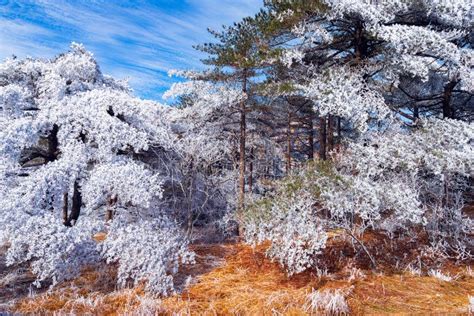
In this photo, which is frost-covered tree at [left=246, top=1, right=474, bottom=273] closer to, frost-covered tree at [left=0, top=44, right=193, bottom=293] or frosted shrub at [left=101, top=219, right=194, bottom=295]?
frosted shrub at [left=101, top=219, right=194, bottom=295]

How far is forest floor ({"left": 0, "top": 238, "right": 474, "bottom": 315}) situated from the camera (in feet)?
19.2

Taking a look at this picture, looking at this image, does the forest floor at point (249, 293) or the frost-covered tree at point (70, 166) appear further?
the frost-covered tree at point (70, 166)

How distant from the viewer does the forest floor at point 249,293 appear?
584 centimetres

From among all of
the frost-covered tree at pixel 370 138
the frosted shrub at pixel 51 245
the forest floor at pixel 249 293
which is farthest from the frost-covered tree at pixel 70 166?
the frost-covered tree at pixel 370 138

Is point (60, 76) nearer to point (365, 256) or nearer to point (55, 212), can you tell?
point (55, 212)

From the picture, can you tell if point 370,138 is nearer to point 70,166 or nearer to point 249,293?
point 249,293

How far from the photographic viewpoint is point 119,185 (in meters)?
6.89

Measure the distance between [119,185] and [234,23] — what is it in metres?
6.48

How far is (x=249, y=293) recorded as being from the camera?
6.67 meters

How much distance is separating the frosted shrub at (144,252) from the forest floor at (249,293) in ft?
0.99

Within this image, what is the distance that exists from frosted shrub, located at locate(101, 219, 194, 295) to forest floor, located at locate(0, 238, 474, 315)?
30cm

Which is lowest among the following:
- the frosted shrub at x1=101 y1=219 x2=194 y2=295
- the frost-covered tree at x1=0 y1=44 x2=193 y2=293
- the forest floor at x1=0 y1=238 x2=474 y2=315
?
the forest floor at x1=0 y1=238 x2=474 y2=315

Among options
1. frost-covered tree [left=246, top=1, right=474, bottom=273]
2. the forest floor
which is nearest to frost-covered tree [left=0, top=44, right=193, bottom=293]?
the forest floor

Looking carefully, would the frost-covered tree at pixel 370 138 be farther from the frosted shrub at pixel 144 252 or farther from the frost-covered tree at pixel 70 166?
Result: the frost-covered tree at pixel 70 166
